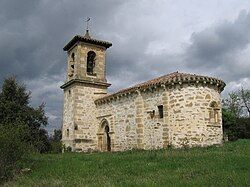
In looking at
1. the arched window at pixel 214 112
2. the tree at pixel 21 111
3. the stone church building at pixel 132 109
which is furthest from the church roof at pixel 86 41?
the arched window at pixel 214 112

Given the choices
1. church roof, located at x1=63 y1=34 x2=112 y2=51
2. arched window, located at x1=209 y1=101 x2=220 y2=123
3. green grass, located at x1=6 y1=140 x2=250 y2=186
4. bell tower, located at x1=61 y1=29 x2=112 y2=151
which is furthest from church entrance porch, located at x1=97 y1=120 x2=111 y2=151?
green grass, located at x1=6 y1=140 x2=250 y2=186

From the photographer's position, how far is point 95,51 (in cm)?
2692

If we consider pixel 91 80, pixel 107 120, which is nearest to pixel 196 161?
pixel 107 120

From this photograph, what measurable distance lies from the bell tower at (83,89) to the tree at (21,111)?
2.07 meters

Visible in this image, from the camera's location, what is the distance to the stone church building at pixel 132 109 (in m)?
18.5

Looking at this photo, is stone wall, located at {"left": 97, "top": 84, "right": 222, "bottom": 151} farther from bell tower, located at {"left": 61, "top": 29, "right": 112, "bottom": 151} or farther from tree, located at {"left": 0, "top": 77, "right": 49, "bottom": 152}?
tree, located at {"left": 0, "top": 77, "right": 49, "bottom": 152}

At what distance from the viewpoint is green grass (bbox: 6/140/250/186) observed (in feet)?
28.1

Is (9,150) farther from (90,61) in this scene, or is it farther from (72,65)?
(72,65)

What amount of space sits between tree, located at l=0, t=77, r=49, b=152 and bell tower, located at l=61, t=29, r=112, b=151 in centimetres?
207

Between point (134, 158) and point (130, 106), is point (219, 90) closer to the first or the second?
point (130, 106)

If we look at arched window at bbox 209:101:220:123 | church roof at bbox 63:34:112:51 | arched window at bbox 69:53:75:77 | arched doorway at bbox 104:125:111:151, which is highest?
church roof at bbox 63:34:112:51

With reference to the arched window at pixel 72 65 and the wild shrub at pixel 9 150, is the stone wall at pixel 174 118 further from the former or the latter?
the wild shrub at pixel 9 150

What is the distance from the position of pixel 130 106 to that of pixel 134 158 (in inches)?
305

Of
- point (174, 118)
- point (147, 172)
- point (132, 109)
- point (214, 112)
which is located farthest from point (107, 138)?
point (147, 172)
